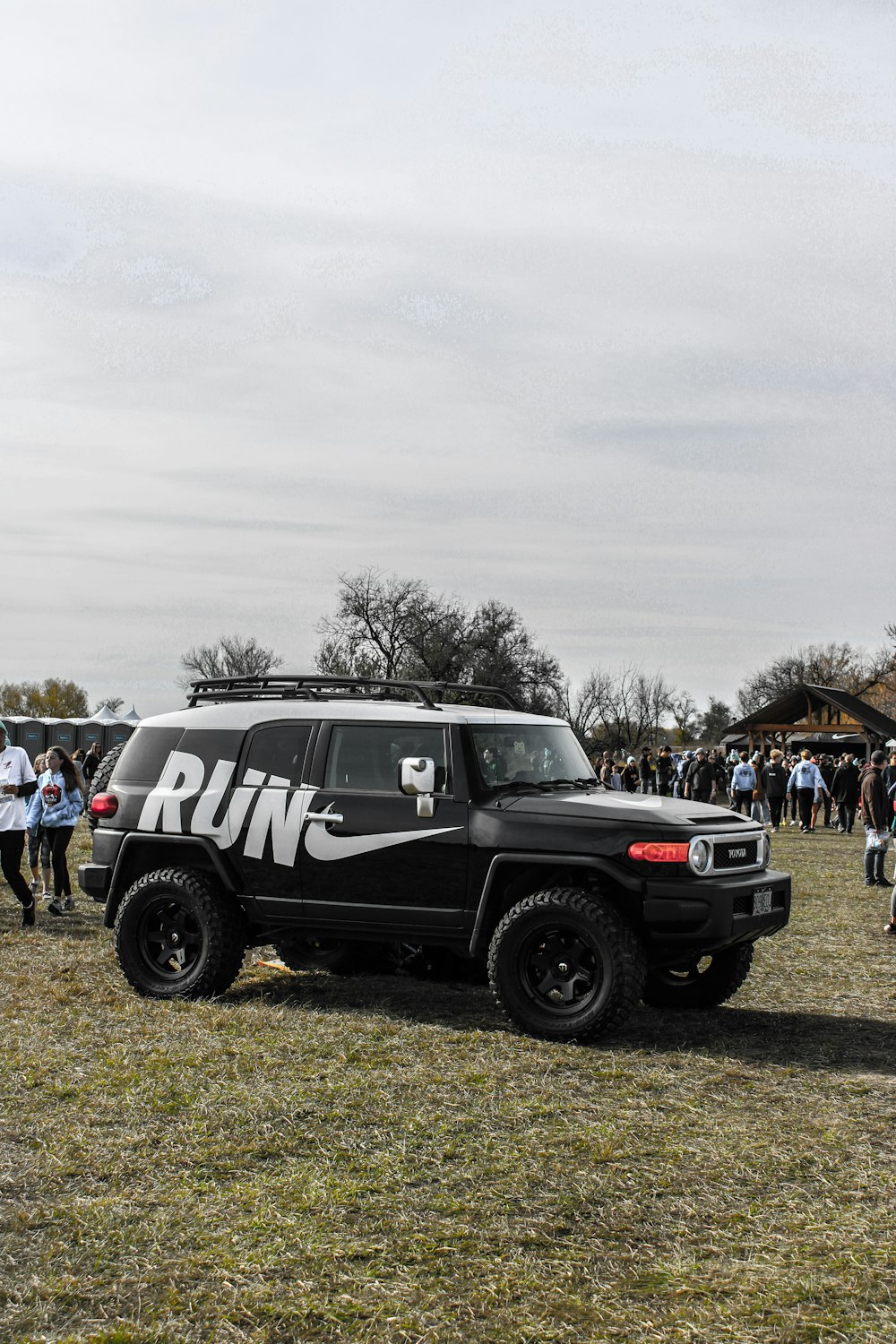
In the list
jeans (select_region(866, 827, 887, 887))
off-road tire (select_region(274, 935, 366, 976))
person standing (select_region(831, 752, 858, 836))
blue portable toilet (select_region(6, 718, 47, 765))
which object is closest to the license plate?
off-road tire (select_region(274, 935, 366, 976))

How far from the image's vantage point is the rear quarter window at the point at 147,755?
369 inches

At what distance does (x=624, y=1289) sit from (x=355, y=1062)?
3.15 metres

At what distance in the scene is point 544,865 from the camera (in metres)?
7.95

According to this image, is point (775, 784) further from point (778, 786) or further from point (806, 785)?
point (806, 785)

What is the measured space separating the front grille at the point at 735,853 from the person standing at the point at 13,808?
6.80 m

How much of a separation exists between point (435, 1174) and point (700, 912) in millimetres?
2843

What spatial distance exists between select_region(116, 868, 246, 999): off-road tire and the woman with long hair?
16.5 ft

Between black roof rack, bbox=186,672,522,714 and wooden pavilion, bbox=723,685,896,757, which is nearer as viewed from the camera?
black roof rack, bbox=186,672,522,714

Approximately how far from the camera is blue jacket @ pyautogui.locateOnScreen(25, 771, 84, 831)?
1389cm

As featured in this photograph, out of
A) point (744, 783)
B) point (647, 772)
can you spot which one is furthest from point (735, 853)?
point (647, 772)

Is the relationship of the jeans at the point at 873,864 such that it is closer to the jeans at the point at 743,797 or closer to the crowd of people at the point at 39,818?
the crowd of people at the point at 39,818

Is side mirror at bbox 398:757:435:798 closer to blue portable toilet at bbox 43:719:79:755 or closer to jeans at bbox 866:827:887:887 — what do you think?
jeans at bbox 866:827:887:887

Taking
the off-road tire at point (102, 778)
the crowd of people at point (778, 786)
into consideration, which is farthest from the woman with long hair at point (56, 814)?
the crowd of people at point (778, 786)

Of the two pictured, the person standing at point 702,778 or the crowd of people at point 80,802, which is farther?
the person standing at point 702,778
